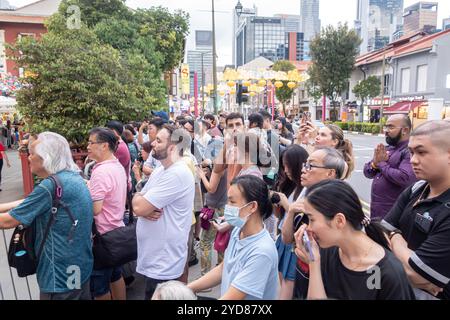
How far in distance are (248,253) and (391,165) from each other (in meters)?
2.16

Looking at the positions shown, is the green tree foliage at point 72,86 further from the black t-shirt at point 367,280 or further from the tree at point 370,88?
the tree at point 370,88

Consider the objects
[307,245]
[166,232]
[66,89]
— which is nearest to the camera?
[307,245]

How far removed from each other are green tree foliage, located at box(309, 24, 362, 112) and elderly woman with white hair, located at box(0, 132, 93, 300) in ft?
119

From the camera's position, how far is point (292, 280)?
252cm

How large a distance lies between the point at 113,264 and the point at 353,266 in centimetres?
211

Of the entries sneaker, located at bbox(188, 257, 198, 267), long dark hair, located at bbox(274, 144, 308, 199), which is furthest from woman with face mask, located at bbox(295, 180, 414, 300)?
sneaker, located at bbox(188, 257, 198, 267)

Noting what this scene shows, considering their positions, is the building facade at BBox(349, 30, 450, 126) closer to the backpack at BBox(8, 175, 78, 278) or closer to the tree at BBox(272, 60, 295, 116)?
the tree at BBox(272, 60, 295, 116)

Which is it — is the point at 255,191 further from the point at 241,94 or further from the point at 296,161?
the point at 241,94

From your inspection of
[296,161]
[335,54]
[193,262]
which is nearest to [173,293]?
[296,161]

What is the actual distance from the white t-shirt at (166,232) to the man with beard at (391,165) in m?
1.92

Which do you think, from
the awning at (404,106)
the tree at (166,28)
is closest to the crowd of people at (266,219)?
the tree at (166,28)

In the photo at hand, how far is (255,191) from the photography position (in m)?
2.27
